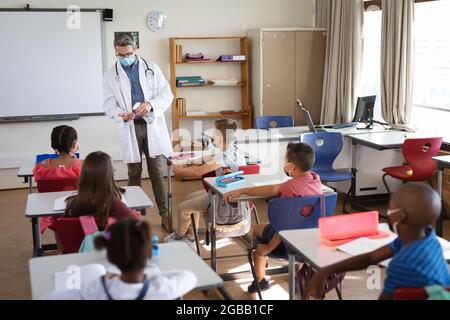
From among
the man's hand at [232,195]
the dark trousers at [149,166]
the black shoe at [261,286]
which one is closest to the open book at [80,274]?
the man's hand at [232,195]

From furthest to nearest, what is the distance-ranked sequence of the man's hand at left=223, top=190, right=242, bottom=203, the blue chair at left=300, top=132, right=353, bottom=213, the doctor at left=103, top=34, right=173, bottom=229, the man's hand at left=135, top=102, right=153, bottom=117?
the blue chair at left=300, top=132, right=353, bottom=213
the doctor at left=103, top=34, right=173, bottom=229
the man's hand at left=135, top=102, right=153, bottom=117
the man's hand at left=223, top=190, right=242, bottom=203

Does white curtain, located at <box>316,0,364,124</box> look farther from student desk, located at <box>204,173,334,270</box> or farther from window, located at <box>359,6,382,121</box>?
student desk, located at <box>204,173,334,270</box>

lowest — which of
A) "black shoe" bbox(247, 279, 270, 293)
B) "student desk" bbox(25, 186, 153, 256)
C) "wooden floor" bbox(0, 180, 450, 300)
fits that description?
"wooden floor" bbox(0, 180, 450, 300)

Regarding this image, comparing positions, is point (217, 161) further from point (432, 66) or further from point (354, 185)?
point (432, 66)

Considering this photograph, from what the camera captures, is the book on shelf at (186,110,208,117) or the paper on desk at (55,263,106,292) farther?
the book on shelf at (186,110,208,117)

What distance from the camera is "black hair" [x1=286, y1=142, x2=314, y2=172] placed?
3896 millimetres

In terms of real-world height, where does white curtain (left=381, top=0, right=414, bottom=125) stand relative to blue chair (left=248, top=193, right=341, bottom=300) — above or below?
above

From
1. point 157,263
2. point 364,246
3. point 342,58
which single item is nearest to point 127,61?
point 342,58

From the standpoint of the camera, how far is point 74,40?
26.0 feet

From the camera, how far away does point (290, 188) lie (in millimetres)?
3895

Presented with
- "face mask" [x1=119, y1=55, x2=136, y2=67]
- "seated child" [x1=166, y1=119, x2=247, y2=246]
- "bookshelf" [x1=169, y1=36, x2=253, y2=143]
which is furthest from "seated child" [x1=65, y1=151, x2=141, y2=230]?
"bookshelf" [x1=169, y1=36, x2=253, y2=143]

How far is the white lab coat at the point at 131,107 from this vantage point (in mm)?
5852

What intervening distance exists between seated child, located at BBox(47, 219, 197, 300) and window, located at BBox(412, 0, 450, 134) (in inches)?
204
